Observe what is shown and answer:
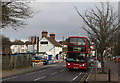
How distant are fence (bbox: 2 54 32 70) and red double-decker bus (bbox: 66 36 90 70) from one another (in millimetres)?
7272

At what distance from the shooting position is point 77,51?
2480cm

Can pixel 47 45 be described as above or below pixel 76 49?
above

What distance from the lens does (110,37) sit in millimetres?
20422

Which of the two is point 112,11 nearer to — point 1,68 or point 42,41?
point 1,68

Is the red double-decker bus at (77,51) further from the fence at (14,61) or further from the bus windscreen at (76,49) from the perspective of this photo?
the fence at (14,61)

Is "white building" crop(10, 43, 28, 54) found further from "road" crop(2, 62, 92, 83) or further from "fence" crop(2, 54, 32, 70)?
"road" crop(2, 62, 92, 83)

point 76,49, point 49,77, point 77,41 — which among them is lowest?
point 49,77

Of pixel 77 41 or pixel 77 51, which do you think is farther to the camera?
pixel 77 51

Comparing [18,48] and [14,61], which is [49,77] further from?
[18,48]

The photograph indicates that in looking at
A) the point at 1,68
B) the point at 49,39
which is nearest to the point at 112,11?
the point at 1,68

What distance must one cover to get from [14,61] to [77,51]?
860cm

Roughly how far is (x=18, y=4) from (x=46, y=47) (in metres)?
65.5

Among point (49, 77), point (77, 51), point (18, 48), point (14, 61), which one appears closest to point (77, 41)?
point (77, 51)

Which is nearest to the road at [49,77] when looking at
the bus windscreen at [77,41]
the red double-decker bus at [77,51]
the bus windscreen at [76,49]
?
the red double-decker bus at [77,51]
